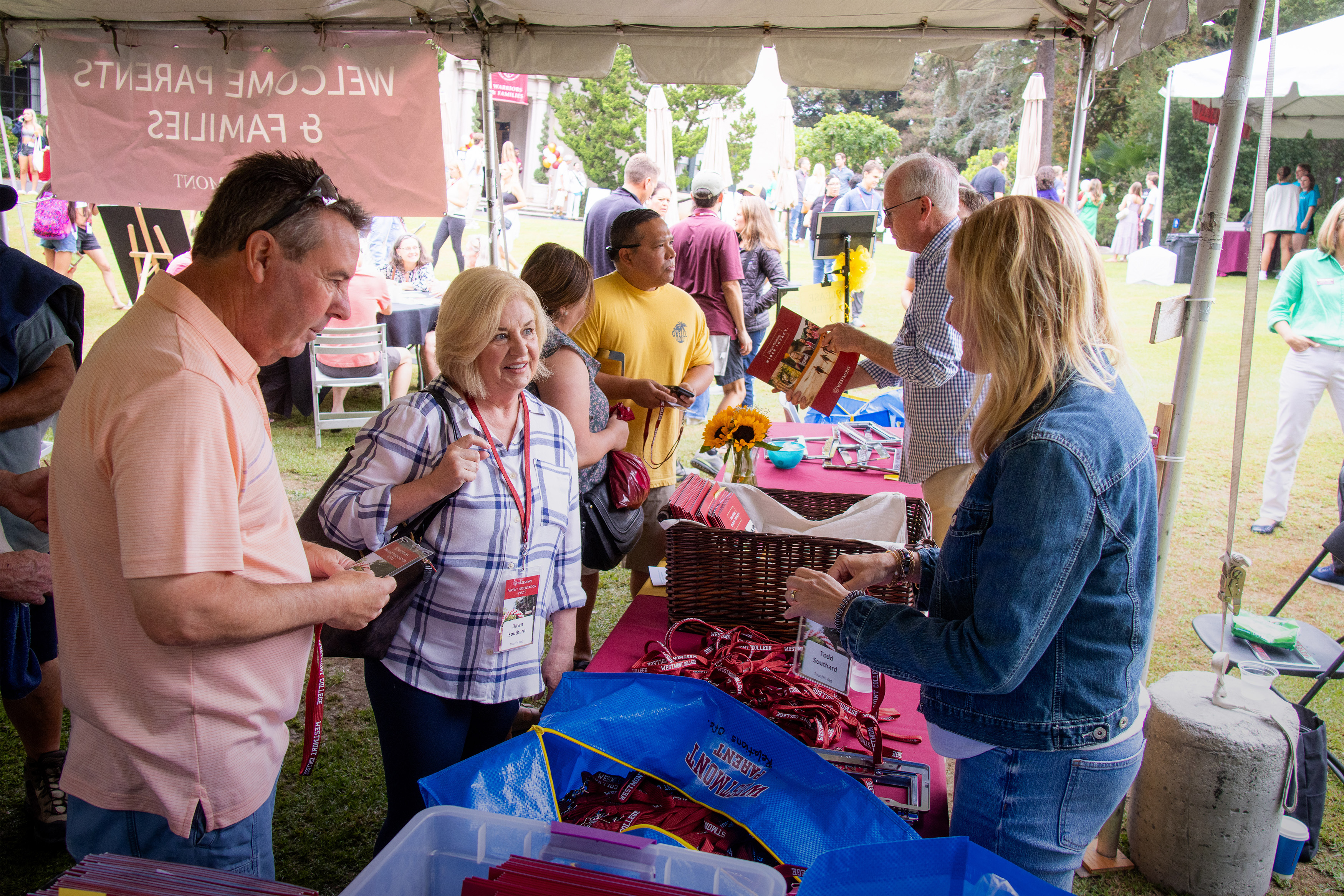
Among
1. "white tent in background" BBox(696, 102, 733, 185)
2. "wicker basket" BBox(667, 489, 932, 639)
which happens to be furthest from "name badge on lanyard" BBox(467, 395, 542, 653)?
"white tent in background" BBox(696, 102, 733, 185)

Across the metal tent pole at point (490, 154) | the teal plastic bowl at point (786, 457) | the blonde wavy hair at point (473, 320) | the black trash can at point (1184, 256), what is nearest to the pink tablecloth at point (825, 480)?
the teal plastic bowl at point (786, 457)

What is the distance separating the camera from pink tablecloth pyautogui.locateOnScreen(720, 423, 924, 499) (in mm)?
3248

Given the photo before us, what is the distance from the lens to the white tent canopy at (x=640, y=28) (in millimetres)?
3562

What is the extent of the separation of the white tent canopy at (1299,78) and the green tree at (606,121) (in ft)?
57.9

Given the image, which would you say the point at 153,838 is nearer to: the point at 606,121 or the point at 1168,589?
the point at 1168,589

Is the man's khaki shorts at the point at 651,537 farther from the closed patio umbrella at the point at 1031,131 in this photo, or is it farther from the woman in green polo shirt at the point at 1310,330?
the closed patio umbrella at the point at 1031,131

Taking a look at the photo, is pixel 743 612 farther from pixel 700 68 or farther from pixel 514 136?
pixel 514 136

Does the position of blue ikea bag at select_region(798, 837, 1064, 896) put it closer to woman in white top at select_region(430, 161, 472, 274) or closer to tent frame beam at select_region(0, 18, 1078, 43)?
tent frame beam at select_region(0, 18, 1078, 43)

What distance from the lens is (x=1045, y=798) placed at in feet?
4.21

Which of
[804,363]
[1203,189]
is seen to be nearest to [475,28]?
[804,363]

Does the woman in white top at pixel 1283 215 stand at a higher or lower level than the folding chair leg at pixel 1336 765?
higher

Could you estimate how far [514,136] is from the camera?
3016cm

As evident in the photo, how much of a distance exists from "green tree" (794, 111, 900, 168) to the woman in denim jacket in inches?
1007

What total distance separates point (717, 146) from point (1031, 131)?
682 cm
